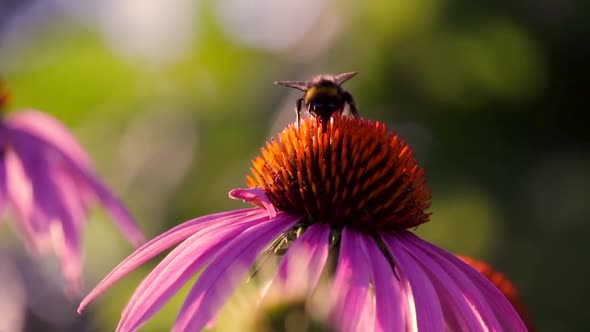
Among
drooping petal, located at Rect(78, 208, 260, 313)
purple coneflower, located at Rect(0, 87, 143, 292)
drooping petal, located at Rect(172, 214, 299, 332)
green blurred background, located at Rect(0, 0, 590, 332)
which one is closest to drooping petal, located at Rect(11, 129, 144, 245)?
purple coneflower, located at Rect(0, 87, 143, 292)

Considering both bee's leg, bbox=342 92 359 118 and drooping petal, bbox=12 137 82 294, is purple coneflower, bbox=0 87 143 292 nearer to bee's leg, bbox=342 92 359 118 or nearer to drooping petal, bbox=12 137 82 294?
drooping petal, bbox=12 137 82 294

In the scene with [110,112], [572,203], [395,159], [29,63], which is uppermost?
[29,63]

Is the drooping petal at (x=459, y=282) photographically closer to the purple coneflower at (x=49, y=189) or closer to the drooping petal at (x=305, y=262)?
the drooping petal at (x=305, y=262)

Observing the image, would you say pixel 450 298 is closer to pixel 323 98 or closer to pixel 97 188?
pixel 323 98

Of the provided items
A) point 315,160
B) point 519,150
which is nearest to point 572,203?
point 519,150

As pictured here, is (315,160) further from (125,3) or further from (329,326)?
(125,3)

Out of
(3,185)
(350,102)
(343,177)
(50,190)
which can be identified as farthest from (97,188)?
(343,177)
